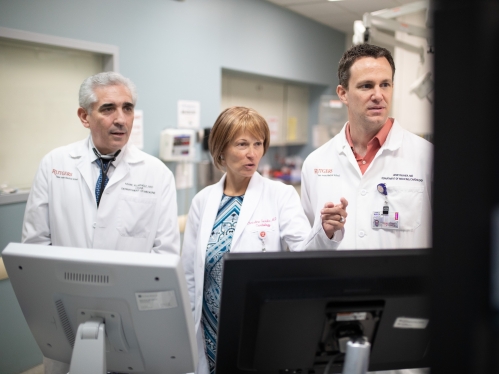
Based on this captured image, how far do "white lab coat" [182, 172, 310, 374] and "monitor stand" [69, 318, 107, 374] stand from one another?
0.61 meters

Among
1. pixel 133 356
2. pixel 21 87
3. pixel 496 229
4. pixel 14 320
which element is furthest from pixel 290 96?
pixel 496 229

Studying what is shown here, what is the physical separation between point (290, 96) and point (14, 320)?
429 centimetres

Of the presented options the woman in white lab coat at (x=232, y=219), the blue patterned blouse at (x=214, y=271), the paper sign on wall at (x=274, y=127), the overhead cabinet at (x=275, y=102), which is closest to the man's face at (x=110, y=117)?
the woman in white lab coat at (x=232, y=219)

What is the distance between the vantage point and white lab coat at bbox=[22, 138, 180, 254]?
180 cm

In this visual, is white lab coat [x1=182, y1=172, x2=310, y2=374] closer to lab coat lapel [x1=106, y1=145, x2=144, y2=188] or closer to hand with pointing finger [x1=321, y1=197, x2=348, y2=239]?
hand with pointing finger [x1=321, y1=197, x2=348, y2=239]

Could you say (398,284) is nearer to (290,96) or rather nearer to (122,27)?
(122,27)

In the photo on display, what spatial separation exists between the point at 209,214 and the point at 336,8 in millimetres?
3958

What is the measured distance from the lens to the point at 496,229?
1.13ft

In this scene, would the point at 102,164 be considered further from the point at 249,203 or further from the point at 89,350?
the point at 89,350

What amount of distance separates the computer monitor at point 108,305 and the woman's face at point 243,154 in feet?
2.66

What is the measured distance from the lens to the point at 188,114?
3807mm

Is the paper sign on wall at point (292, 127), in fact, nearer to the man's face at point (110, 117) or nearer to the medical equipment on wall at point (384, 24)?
the medical equipment on wall at point (384, 24)

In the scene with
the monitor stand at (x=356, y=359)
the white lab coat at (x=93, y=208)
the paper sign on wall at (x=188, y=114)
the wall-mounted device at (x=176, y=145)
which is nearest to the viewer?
the monitor stand at (x=356, y=359)

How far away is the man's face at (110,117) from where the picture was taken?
182 centimetres
